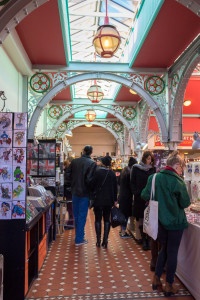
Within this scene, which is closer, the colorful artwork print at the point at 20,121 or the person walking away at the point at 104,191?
the colorful artwork print at the point at 20,121

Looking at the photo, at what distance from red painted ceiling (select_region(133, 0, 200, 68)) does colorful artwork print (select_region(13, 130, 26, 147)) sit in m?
3.85

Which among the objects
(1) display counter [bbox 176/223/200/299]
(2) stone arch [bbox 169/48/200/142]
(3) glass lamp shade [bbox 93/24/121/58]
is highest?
(3) glass lamp shade [bbox 93/24/121/58]

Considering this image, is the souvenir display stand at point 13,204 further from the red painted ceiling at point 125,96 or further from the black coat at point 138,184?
the red painted ceiling at point 125,96

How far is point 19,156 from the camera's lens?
303 centimetres

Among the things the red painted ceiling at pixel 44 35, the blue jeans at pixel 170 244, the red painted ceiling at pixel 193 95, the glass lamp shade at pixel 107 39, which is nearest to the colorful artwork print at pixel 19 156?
the blue jeans at pixel 170 244

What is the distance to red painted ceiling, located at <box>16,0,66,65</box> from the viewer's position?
5.45 meters

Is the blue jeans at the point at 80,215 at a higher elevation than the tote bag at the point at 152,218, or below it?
below

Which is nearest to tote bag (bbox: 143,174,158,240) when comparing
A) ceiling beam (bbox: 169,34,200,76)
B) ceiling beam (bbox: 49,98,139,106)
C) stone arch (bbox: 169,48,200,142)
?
ceiling beam (bbox: 169,34,200,76)

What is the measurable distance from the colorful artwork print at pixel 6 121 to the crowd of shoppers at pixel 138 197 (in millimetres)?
1711

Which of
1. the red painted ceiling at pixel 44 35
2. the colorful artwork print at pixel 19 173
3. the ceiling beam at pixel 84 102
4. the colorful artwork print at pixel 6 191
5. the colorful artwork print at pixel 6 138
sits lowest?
the colorful artwork print at pixel 6 191

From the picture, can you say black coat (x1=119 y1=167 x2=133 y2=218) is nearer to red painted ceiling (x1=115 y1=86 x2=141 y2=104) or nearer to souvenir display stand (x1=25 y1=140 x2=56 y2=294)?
souvenir display stand (x1=25 y1=140 x2=56 y2=294)

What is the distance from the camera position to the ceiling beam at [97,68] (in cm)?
816

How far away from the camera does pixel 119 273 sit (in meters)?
3.79

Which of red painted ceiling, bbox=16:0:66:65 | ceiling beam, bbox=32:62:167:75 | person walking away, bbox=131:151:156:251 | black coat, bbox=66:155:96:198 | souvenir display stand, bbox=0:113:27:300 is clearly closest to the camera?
souvenir display stand, bbox=0:113:27:300
